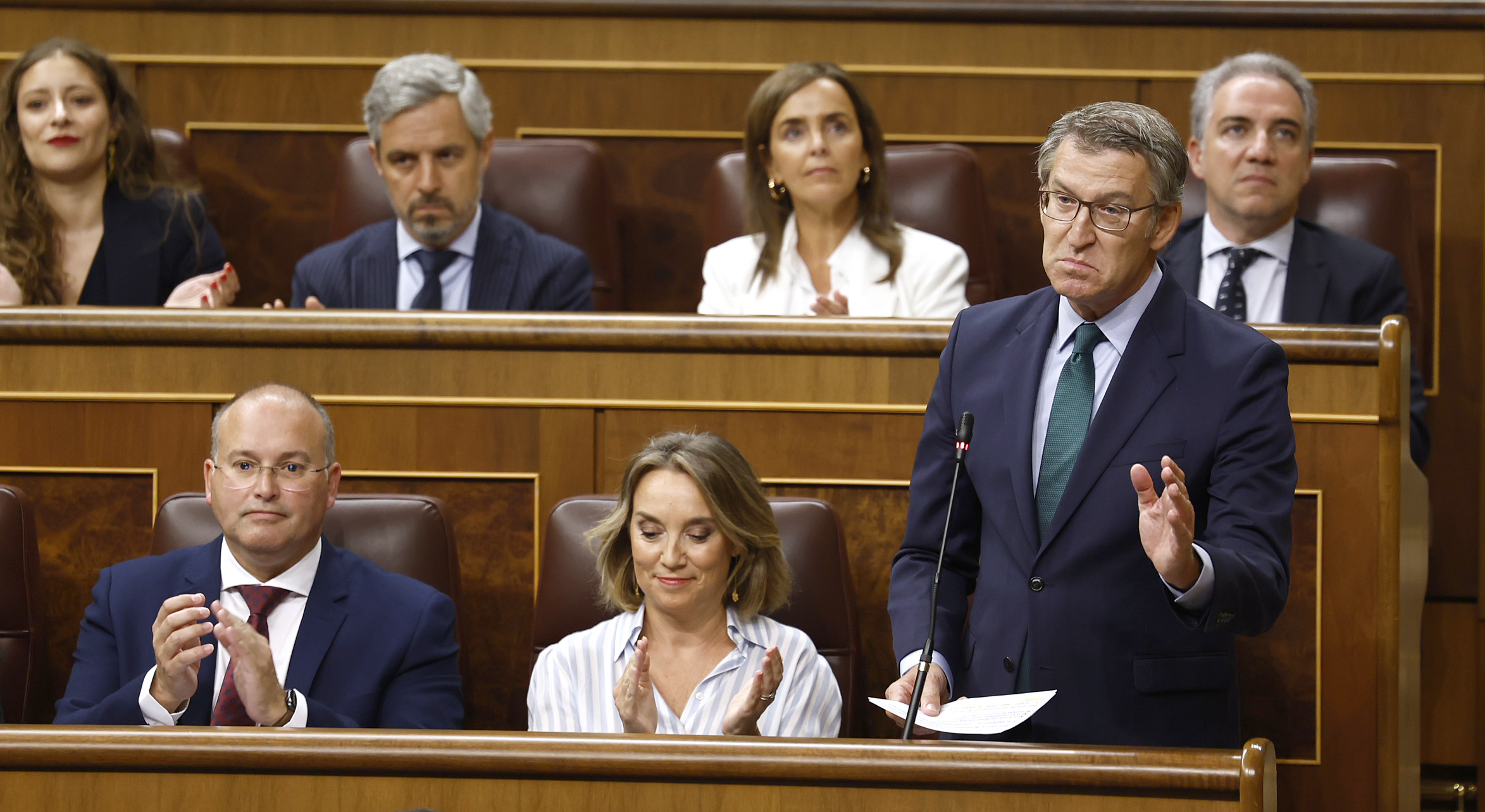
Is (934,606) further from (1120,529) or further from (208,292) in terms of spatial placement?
(208,292)

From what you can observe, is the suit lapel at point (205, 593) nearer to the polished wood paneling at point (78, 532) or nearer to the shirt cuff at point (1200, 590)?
the polished wood paneling at point (78, 532)

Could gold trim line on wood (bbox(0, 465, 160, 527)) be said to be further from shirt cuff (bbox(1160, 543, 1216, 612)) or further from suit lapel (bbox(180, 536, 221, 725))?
shirt cuff (bbox(1160, 543, 1216, 612))

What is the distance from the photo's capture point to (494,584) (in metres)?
1.34

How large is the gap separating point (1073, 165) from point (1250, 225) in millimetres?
767

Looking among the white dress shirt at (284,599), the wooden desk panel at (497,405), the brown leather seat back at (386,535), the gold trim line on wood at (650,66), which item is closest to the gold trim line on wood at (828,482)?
the wooden desk panel at (497,405)

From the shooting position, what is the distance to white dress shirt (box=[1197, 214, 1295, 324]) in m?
1.59

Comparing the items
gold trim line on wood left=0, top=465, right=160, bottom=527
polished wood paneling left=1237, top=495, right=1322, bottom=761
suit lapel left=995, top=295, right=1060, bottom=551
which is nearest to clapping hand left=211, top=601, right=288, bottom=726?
gold trim line on wood left=0, top=465, right=160, bottom=527

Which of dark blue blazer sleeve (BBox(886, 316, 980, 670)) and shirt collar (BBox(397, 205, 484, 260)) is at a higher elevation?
shirt collar (BBox(397, 205, 484, 260))

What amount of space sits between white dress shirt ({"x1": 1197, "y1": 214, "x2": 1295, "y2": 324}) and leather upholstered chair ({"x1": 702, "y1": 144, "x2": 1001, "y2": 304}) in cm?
23

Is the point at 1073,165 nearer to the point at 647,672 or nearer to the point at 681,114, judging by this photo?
the point at 647,672

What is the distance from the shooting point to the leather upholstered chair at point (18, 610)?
1238 millimetres

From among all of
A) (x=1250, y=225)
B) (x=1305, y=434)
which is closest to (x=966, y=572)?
(x=1305, y=434)

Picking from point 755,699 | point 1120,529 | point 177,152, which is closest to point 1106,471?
point 1120,529

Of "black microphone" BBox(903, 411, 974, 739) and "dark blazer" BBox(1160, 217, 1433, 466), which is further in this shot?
"dark blazer" BBox(1160, 217, 1433, 466)
